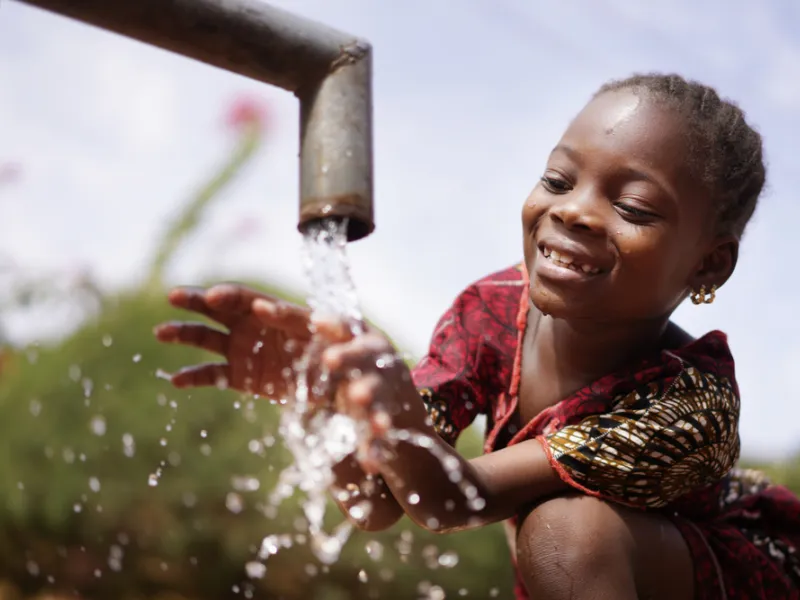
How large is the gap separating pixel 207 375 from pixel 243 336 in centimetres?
10

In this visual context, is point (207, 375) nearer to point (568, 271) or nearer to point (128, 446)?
point (568, 271)

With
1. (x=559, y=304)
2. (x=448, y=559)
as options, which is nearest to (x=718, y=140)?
(x=559, y=304)

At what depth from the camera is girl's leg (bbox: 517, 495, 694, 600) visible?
1.55 metres

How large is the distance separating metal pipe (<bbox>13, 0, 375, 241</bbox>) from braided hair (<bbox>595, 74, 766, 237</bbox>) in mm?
557

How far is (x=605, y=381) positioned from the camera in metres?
1.82

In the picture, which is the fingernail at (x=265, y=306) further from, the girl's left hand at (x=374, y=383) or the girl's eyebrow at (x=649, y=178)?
the girl's eyebrow at (x=649, y=178)

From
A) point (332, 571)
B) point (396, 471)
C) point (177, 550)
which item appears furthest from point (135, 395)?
point (396, 471)

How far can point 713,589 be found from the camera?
A: 1.80m

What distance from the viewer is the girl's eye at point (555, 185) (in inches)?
68.6

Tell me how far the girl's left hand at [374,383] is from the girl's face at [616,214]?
36 centimetres

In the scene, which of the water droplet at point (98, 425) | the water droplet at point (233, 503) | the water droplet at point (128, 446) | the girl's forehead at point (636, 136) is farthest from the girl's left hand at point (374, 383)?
the water droplet at point (98, 425)

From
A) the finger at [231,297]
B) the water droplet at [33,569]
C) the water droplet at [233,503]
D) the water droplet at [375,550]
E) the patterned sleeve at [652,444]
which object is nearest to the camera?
the finger at [231,297]

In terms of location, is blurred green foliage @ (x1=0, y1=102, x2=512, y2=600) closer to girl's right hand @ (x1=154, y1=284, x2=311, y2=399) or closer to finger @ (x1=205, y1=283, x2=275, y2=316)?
girl's right hand @ (x1=154, y1=284, x2=311, y2=399)

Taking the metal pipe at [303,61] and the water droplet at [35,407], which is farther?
the water droplet at [35,407]
